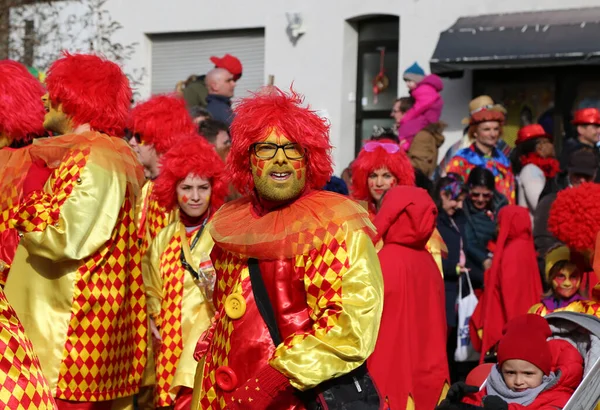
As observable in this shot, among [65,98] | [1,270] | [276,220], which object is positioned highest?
[65,98]

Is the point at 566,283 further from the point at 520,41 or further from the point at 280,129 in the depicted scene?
the point at 520,41

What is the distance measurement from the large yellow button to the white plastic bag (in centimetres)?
500

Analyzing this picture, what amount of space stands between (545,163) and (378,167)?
3143 millimetres

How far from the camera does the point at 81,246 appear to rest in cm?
600

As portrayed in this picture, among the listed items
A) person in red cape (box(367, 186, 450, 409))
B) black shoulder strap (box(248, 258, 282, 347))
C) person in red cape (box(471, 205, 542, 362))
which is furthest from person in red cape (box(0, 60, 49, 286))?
person in red cape (box(471, 205, 542, 362))

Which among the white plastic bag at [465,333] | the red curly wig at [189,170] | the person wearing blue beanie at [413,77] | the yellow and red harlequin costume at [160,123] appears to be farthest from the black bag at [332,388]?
the person wearing blue beanie at [413,77]

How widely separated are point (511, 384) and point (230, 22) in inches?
435

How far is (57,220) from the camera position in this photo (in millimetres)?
5973

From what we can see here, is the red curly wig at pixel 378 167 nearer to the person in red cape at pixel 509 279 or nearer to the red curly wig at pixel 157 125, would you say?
the person in red cape at pixel 509 279

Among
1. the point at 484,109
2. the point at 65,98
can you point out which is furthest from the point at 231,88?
the point at 65,98

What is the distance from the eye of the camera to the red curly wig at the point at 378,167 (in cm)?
862

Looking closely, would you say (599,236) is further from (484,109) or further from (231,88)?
(231,88)

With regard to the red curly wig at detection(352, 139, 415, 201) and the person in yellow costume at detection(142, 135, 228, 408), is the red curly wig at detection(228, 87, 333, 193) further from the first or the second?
the red curly wig at detection(352, 139, 415, 201)

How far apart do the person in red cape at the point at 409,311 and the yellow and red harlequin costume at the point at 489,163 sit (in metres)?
3.16
